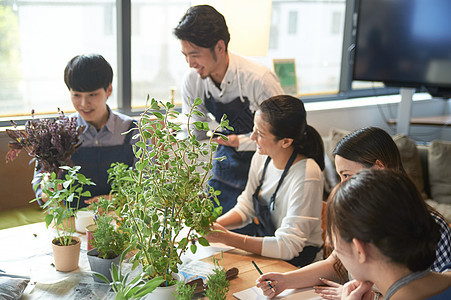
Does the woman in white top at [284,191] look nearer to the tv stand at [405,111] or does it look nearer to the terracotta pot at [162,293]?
the terracotta pot at [162,293]

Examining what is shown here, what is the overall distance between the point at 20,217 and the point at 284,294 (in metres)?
1.67

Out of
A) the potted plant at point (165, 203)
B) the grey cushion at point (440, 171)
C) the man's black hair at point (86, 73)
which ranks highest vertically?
the man's black hair at point (86, 73)

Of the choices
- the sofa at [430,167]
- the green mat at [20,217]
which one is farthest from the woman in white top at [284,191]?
the sofa at [430,167]

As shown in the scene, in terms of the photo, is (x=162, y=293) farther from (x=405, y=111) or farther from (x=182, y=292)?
(x=405, y=111)

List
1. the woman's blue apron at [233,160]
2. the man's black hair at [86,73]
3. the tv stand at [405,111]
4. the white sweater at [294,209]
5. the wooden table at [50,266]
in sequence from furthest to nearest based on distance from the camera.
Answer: the tv stand at [405,111] → the woman's blue apron at [233,160] → the man's black hair at [86,73] → the white sweater at [294,209] → the wooden table at [50,266]

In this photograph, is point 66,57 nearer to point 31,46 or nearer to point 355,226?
point 31,46

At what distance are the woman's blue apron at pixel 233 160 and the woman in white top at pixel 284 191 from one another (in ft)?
1.43

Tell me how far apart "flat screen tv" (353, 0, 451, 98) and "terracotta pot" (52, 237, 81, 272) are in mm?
3337

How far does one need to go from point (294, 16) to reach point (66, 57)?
2.13 m

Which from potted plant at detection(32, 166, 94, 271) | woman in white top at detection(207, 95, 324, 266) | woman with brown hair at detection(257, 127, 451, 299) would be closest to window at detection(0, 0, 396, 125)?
woman in white top at detection(207, 95, 324, 266)

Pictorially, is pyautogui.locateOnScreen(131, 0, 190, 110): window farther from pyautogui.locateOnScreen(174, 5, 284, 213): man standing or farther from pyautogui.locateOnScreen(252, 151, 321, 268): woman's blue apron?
pyautogui.locateOnScreen(252, 151, 321, 268): woman's blue apron

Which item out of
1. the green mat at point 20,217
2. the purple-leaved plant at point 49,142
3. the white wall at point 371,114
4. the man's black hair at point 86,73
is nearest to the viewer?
the purple-leaved plant at point 49,142

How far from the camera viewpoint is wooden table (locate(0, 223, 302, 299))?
149 centimetres

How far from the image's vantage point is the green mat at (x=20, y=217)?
2.58 meters
